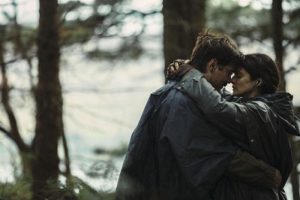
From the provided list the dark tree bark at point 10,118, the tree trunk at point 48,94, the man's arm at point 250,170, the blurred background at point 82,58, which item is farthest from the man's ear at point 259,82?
the dark tree bark at point 10,118

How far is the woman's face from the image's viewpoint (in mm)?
3895

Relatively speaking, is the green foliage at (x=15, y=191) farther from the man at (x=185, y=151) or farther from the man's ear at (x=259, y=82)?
the man's ear at (x=259, y=82)

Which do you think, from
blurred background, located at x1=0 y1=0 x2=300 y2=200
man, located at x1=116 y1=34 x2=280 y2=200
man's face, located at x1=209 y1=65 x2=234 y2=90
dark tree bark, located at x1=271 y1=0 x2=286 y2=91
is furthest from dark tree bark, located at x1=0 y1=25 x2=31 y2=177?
man's face, located at x1=209 y1=65 x2=234 y2=90

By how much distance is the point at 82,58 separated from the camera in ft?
37.9

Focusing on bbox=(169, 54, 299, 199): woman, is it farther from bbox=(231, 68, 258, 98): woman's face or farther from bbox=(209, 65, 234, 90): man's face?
bbox=(209, 65, 234, 90): man's face

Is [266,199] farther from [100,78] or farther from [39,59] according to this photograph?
[100,78]

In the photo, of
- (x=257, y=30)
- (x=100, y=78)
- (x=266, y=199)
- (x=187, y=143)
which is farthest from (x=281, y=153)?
(x=100, y=78)

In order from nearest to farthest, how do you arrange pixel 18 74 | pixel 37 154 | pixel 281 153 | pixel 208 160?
pixel 208 160 < pixel 281 153 < pixel 37 154 < pixel 18 74

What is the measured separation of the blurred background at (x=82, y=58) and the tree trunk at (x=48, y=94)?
14 mm

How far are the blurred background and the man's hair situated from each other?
1349 millimetres

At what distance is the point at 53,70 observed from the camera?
8578 mm

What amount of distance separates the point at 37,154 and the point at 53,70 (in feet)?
3.80

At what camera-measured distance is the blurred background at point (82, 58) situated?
20.5 feet

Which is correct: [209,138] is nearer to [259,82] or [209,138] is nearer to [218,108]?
[218,108]
